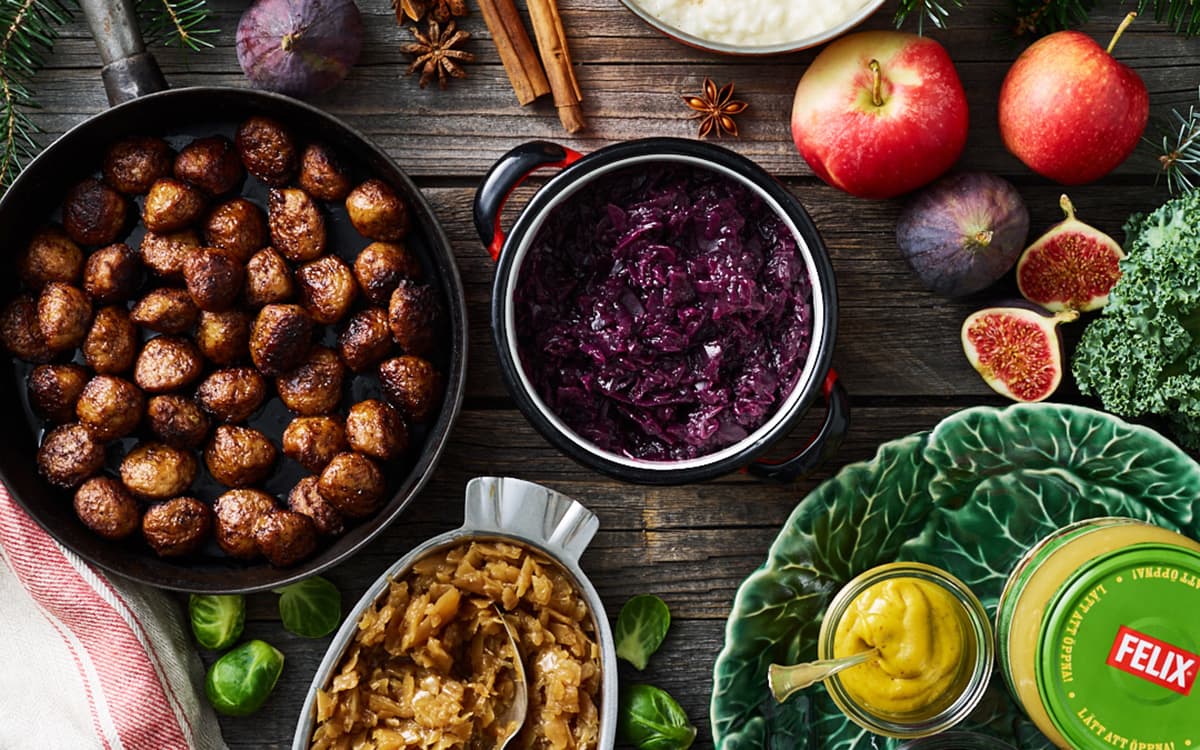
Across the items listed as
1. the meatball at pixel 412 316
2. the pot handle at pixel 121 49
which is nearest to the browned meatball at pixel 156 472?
the meatball at pixel 412 316

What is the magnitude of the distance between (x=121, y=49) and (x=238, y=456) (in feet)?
2.64

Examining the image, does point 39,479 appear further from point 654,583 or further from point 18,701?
point 654,583

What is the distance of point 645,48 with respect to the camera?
2.21 metres

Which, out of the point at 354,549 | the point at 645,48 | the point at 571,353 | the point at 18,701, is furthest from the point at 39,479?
the point at 645,48

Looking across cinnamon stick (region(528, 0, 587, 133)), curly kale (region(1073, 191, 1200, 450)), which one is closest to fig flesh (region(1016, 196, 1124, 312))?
curly kale (region(1073, 191, 1200, 450))

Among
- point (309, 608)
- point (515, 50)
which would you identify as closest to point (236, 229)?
point (515, 50)

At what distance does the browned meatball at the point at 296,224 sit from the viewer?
203 centimetres

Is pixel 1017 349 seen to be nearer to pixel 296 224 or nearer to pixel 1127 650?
pixel 1127 650

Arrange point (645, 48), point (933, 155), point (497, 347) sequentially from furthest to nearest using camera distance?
1. point (645, 48)
2. point (933, 155)
3. point (497, 347)

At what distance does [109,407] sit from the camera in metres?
1.97

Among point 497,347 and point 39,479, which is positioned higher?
point 497,347

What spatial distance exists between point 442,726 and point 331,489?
52 cm

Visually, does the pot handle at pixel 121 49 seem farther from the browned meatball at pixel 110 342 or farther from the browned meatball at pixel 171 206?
the browned meatball at pixel 110 342

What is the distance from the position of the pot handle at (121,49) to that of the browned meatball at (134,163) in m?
0.10
